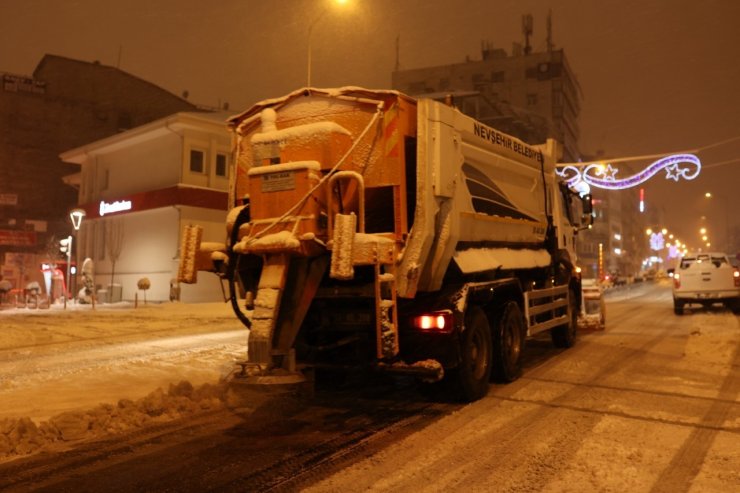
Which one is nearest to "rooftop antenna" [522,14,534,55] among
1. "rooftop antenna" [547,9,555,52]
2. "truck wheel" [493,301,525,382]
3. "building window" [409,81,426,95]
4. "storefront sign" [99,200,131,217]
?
"rooftop antenna" [547,9,555,52]

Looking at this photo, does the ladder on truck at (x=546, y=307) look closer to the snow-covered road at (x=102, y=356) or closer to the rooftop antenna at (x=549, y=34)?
the snow-covered road at (x=102, y=356)

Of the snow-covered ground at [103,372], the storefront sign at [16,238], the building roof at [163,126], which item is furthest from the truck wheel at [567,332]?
the storefront sign at [16,238]

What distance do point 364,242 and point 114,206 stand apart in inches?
1033

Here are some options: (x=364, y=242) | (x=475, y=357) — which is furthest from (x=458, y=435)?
(x=364, y=242)

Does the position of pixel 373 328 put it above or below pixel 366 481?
above

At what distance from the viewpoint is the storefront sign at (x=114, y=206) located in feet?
93.7

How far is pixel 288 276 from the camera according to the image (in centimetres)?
647

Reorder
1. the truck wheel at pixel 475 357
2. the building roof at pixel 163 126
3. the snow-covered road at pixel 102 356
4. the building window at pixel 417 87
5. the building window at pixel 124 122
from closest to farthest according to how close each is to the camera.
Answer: the truck wheel at pixel 475 357, the snow-covered road at pixel 102 356, the building roof at pixel 163 126, the building window at pixel 124 122, the building window at pixel 417 87

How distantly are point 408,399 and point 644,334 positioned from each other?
339 inches

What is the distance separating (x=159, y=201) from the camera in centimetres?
2680

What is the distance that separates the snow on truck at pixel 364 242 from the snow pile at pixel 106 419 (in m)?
1.09

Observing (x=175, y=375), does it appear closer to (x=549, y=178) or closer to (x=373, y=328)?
(x=373, y=328)

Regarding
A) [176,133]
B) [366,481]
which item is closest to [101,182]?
[176,133]

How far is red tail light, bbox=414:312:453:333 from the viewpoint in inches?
261
